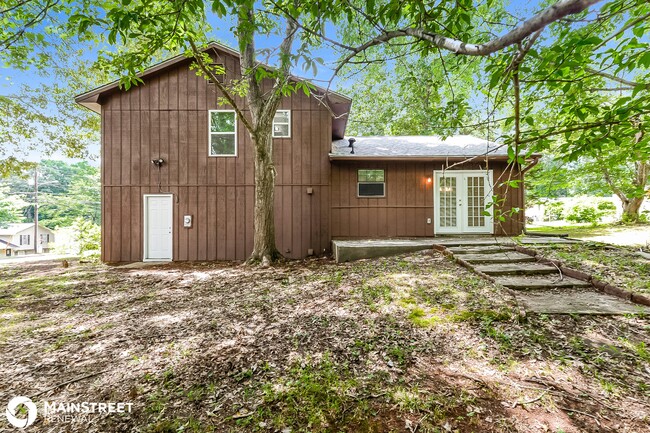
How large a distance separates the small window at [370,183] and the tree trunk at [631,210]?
1313cm

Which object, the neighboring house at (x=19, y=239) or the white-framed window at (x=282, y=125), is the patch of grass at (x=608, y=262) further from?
the neighboring house at (x=19, y=239)

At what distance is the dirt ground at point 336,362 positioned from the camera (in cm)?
180

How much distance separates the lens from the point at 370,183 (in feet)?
28.3

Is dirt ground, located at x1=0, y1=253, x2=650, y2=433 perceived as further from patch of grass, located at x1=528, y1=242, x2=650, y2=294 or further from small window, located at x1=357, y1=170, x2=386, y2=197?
small window, located at x1=357, y1=170, x2=386, y2=197

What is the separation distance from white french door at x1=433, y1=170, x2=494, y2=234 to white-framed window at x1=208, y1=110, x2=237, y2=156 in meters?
6.21

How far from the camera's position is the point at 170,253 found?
26.7 feet

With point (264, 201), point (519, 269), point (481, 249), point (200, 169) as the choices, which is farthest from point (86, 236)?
point (519, 269)

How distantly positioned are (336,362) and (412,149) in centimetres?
778

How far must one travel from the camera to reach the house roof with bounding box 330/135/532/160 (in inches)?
319

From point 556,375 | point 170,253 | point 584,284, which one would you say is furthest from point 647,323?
point 170,253

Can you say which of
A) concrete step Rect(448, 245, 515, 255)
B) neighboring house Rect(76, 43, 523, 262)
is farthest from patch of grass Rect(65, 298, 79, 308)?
concrete step Rect(448, 245, 515, 255)

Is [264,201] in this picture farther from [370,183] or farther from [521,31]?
[521,31]

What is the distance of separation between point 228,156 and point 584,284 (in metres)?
8.17

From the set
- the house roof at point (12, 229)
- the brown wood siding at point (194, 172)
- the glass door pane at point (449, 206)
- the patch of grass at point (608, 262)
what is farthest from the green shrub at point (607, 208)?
the house roof at point (12, 229)
